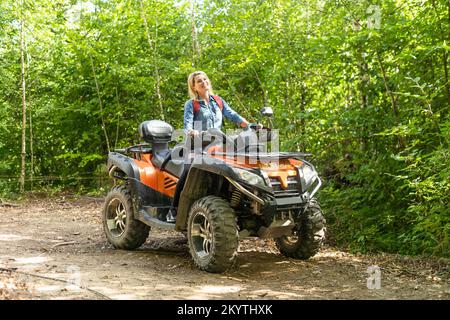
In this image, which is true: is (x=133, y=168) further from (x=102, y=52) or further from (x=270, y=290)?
(x=102, y=52)

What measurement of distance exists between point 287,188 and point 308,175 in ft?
1.14

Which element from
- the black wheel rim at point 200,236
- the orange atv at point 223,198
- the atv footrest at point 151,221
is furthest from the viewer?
the atv footrest at point 151,221

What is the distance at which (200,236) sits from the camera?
509 cm

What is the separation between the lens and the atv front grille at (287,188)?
4.77 m

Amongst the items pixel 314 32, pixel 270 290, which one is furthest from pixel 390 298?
pixel 314 32

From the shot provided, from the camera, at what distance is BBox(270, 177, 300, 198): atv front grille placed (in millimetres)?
4773

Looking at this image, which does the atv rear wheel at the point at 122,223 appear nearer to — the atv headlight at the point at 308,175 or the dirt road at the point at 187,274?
the dirt road at the point at 187,274

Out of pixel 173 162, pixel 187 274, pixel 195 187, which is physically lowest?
pixel 187 274

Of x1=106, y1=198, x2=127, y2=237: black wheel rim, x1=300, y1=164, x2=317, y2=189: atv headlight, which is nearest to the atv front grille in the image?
x1=300, y1=164, x2=317, y2=189: atv headlight

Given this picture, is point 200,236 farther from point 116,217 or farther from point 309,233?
point 116,217

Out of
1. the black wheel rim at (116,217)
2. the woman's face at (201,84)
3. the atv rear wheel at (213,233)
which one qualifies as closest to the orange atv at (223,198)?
the atv rear wheel at (213,233)

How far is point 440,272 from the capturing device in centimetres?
483

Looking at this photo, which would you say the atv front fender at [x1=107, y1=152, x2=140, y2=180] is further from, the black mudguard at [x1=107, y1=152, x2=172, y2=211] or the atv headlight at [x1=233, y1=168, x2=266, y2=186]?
the atv headlight at [x1=233, y1=168, x2=266, y2=186]

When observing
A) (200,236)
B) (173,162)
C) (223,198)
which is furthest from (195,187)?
(173,162)
